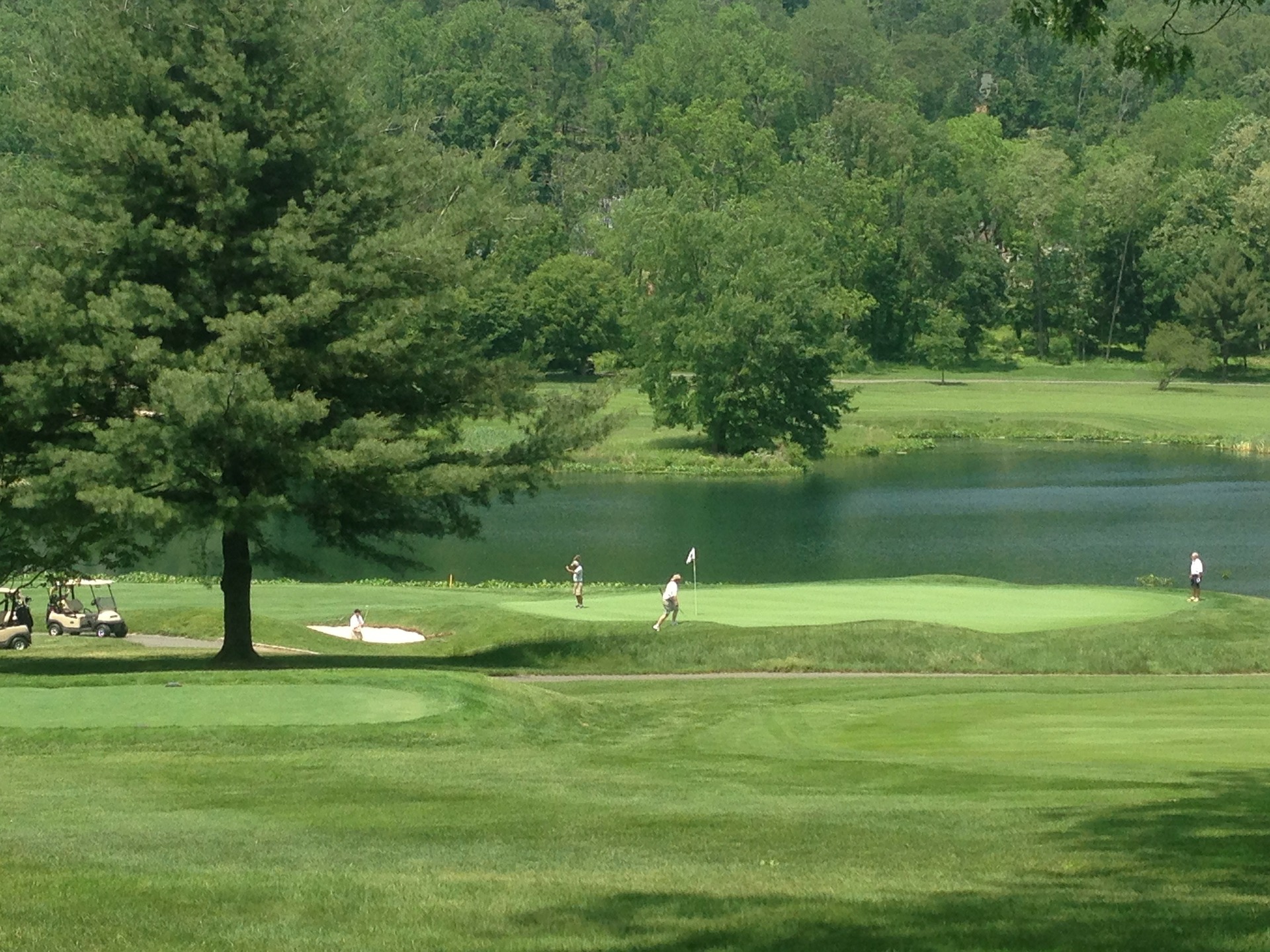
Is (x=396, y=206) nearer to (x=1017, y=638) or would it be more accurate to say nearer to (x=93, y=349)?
(x=93, y=349)

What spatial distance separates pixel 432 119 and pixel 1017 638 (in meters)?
14.3

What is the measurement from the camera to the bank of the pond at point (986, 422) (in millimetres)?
88125

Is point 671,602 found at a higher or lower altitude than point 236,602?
lower

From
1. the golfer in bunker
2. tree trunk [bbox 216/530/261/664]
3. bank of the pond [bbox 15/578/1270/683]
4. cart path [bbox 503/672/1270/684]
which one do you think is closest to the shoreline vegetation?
bank of the pond [bbox 15/578/1270/683]

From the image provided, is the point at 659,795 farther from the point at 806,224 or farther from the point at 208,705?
the point at 806,224

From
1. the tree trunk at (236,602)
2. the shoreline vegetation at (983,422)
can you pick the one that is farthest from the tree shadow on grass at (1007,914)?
the shoreline vegetation at (983,422)

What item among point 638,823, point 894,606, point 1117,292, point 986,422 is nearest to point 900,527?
point 894,606

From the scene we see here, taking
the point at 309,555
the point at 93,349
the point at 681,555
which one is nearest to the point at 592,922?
the point at 93,349

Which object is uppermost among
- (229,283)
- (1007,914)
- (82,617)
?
(229,283)

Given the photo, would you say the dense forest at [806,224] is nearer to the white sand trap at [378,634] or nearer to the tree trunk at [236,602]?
the white sand trap at [378,634]

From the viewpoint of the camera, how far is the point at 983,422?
101938 millimetres

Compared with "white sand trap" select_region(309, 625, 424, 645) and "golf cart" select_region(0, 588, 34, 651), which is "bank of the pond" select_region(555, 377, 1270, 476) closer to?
"white sand trap" select_region(309, 625, 424, 645)

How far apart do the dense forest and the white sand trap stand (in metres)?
44.1

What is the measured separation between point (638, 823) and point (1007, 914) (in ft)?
15.6
